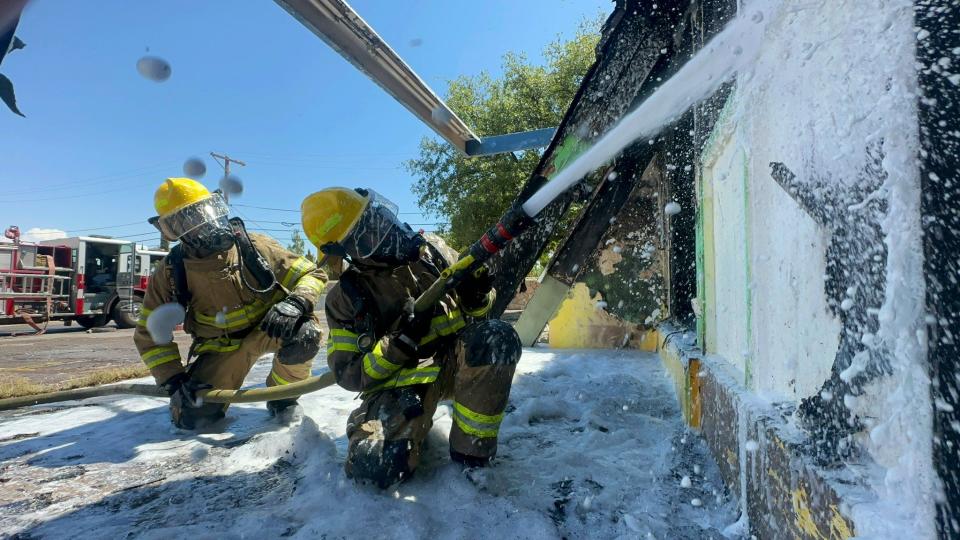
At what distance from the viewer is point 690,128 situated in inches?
134

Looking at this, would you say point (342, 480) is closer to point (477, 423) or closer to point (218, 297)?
point (477, 423)

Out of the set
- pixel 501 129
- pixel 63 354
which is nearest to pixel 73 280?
pixel 63 354

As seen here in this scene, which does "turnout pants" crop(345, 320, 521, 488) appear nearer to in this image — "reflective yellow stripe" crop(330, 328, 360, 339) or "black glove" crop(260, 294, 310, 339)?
"reflective yellow stripe" crop(330, 328, 360, 339)

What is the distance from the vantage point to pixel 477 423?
2.11m

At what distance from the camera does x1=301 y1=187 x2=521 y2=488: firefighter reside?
2113 mm

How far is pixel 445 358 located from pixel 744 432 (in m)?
1.39

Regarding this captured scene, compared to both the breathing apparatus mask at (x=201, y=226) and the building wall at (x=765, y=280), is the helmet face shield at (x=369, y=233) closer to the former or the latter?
the breathing apparatus mask at (x=201, y=226)

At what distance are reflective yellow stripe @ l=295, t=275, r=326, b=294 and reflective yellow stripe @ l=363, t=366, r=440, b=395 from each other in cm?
110

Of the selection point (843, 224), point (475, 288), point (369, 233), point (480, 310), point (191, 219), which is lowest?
point (480, 310)

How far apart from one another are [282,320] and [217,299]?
0.70 meters

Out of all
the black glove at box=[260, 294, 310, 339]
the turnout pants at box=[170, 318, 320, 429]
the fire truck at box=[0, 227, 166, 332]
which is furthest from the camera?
the fire truck at box=[0, 227, 166, 332]

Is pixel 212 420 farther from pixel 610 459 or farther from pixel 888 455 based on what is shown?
pixel 888 455

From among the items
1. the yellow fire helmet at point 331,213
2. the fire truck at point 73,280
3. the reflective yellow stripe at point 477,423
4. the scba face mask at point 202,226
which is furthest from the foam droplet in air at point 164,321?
the fire truck at point 73,280

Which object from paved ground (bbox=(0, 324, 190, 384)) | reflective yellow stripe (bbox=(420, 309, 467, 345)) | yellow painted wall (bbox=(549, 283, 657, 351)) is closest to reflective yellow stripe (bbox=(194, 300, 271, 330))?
reflective yellow stripe (bbox=(420, 309, 467, 345))
